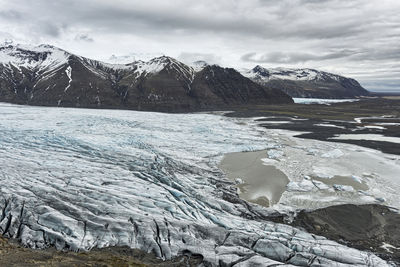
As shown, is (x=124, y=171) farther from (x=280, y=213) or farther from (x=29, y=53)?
(x=29, y=53)

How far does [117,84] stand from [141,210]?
383 feet

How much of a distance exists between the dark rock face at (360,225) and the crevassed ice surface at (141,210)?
4.40 feet

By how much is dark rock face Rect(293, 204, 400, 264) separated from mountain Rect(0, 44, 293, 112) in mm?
88361

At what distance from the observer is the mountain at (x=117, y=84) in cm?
10800

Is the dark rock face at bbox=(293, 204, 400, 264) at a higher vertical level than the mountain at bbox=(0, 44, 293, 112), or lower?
lower

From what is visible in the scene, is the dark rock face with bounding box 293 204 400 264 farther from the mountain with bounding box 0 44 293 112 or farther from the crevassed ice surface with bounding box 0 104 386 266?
the mountain with bounding box 0 44 293 112

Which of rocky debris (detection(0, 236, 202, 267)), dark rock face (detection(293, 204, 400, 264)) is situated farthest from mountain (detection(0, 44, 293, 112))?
rocky debris (detection(0, 236, 202, 267))

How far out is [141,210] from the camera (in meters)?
16.3

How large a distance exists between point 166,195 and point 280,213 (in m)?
7.88

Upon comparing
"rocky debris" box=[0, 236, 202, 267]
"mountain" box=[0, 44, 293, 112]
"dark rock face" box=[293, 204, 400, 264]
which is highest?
"mountain" box=[0, 44, 293, 112]

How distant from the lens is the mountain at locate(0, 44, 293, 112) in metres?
108

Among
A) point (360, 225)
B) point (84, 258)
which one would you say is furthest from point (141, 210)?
point (360, 225)

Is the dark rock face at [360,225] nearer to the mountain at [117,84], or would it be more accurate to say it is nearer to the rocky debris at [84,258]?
the rocky debris at [84,258]

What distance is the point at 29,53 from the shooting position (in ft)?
471
